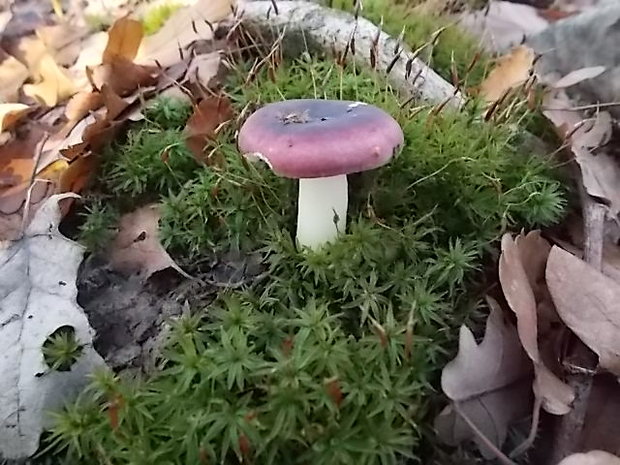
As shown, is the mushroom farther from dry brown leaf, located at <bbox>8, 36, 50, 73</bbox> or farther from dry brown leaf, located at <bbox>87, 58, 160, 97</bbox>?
dry brown leaf, located at <bbox>8, 36, 50, 73</bbox>

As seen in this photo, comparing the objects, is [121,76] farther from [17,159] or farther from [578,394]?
[578,394]

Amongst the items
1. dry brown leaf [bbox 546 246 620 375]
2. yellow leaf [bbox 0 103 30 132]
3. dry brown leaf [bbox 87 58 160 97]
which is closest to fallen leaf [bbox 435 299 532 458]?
dry brown leaf [bbox 546 246 620 375]

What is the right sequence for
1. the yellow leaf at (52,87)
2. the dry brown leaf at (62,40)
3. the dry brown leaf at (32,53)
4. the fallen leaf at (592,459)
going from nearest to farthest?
the fallen leaf at (592,459)
the yellow leaf at (52,87)
the dry brown leaf at (32,53)
the dry brown leaf at (62,40)

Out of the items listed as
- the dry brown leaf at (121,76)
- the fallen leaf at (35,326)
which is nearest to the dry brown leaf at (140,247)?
the fallen leaf at (35,326)

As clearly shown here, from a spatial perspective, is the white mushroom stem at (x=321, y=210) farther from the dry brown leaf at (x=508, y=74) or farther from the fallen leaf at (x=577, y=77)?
the fallen leaf at (x=577, y=77)

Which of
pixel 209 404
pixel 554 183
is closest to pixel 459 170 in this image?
pixel 554 183

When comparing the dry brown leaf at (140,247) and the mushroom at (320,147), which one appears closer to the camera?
the mushroom at (320,147)
